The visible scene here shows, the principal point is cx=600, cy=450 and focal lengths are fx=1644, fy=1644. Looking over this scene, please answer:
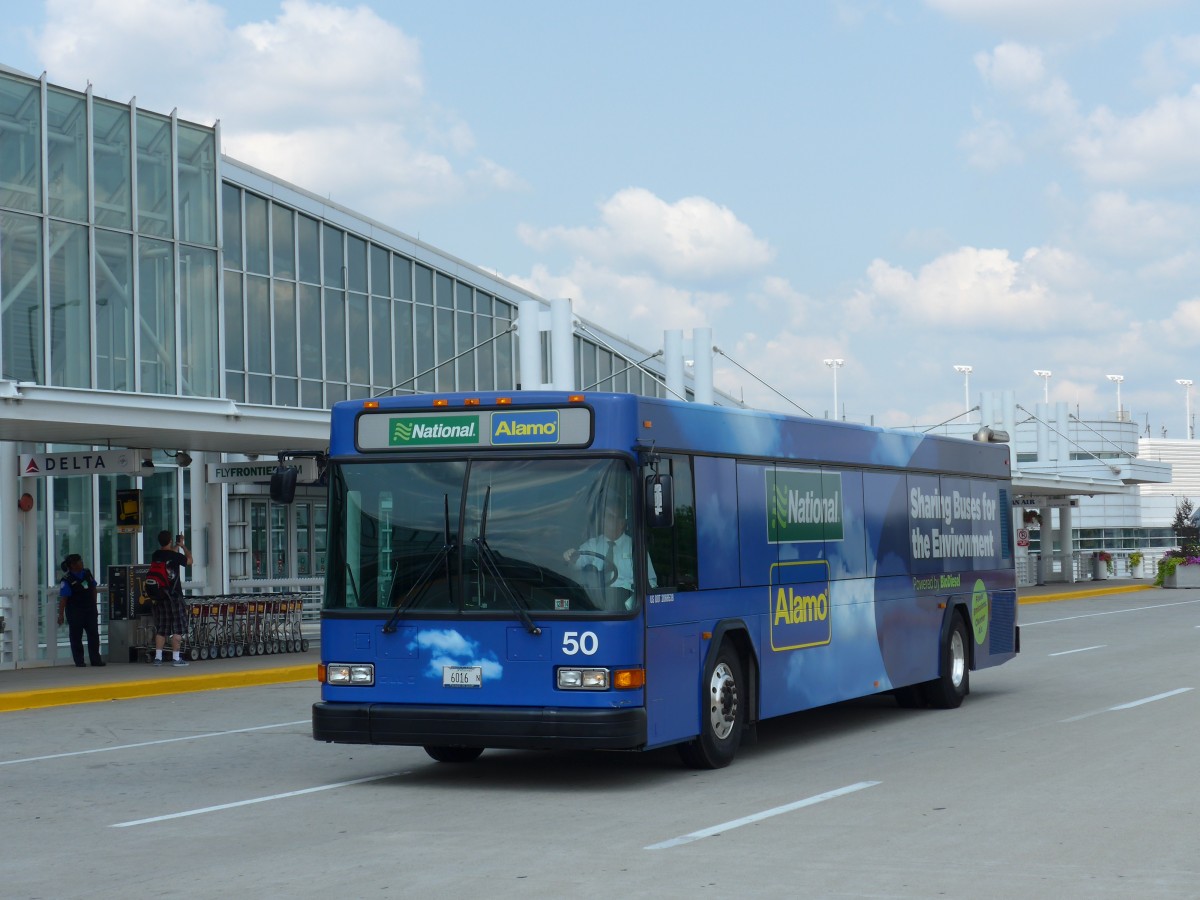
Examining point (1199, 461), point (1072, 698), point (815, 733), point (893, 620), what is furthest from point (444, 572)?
point (1199, 461)

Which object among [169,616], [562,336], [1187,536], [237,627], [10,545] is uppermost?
[562,336]

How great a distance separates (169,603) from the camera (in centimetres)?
2280

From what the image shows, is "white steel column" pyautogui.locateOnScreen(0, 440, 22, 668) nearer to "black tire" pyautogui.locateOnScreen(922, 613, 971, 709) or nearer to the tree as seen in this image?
"black tire" pyautogui.locateOnScreen(922, 613, 971, 709)

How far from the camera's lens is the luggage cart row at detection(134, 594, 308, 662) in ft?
79.3

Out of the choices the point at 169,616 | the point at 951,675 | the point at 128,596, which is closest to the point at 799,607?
the point at 951,675

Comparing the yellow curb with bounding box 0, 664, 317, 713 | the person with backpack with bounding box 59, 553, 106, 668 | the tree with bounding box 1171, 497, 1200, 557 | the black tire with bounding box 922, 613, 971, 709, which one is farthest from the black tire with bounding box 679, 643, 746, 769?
the tree with bounding box 1171, 497, 1200, 557

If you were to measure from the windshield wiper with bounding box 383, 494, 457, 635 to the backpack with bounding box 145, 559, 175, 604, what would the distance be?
11.8 m

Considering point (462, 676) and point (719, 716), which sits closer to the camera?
point (462, 676)

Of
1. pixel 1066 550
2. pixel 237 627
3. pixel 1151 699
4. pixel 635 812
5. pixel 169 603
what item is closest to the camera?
pixel 635 812

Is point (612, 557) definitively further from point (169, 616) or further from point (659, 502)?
point (169, 616)

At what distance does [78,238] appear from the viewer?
27.0 metres

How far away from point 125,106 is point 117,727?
48.6 ft

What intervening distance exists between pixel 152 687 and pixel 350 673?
977 cm

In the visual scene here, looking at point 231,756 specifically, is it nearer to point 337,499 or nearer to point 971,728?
point 337,499
